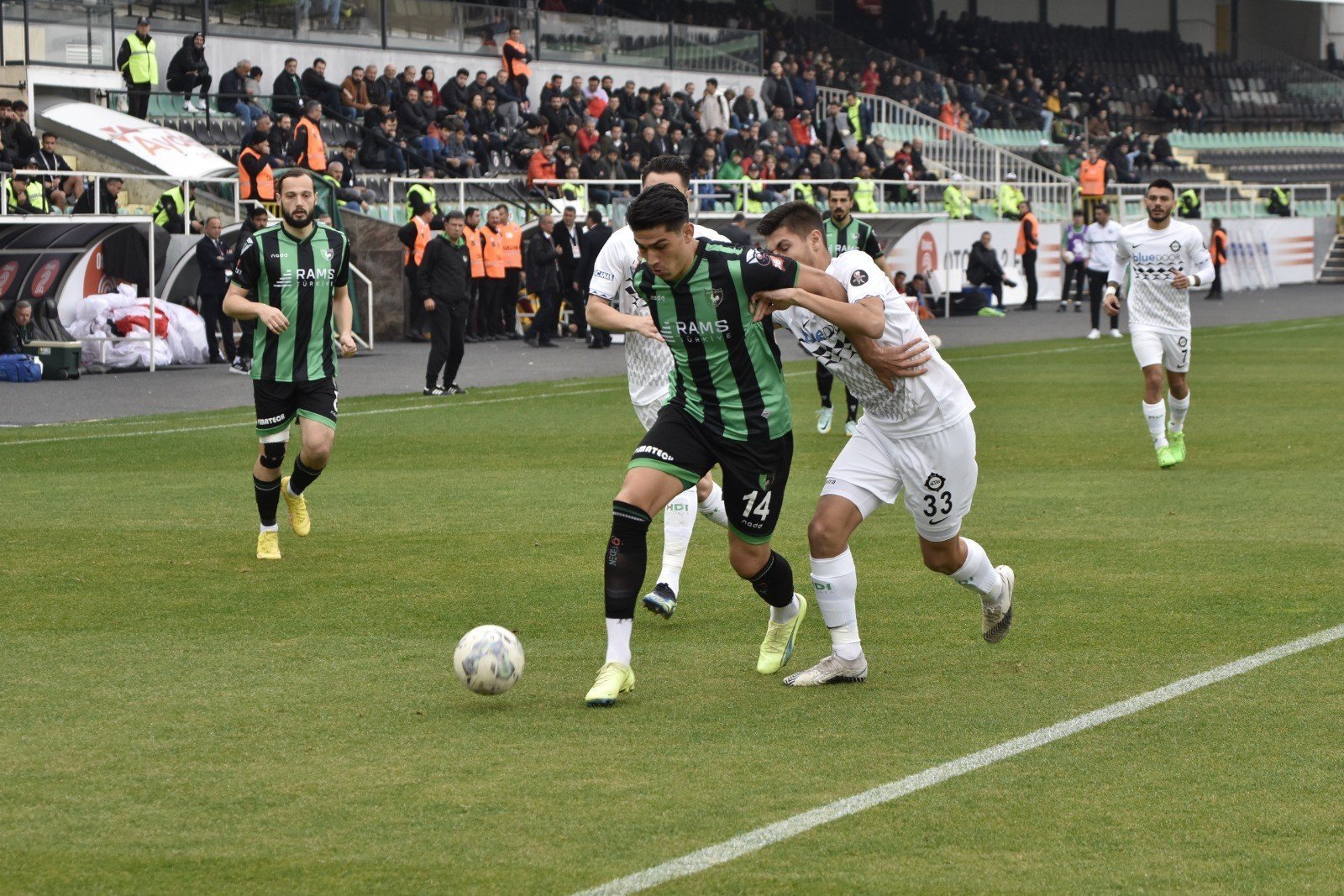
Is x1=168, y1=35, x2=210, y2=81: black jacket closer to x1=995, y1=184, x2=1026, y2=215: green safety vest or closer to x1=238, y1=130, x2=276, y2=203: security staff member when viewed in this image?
x1=238, y1=130, x2=276, y2=203: security staff member

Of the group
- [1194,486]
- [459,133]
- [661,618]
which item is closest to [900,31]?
[459,133]

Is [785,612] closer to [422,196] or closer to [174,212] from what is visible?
[174,212]

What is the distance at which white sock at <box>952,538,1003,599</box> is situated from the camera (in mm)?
7250

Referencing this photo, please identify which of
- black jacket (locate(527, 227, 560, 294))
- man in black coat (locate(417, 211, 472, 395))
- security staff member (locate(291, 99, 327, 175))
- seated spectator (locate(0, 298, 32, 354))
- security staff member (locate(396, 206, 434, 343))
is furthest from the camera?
security staff member (locate(291, 99, 327, 175))

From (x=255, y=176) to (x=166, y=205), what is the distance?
149cm

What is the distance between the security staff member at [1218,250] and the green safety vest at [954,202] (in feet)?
20.0

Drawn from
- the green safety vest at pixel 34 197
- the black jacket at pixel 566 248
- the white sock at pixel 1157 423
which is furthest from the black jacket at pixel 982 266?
the white sock at pixel 1157 423

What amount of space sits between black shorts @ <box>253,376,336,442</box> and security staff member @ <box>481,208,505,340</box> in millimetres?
18008

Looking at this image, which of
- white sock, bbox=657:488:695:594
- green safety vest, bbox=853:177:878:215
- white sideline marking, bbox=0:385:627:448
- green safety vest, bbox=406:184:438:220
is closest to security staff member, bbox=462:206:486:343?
green safety vest, bbox=406:184:438:220

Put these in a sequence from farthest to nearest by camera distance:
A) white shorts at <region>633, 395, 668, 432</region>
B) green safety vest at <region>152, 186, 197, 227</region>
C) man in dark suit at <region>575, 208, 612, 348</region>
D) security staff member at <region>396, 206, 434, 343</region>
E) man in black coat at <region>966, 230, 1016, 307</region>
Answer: man in black coat at <region>966, 230, 1016, 307</region>, security staff member at <region>396, 206, 434, 343</region>, man in dark suit at <region>575, 208, 612, 348</region>, green safety vest at <region>152, 186, 197, 227</region>, white shorts at <region>633, 395, 668, 432</region>

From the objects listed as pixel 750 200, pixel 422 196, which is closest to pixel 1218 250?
pixel 750 200

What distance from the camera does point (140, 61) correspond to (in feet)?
97.2

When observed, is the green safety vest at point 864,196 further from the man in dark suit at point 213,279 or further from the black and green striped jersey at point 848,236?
the black and green striped jersey at point 848,236

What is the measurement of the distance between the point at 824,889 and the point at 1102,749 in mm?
1684
